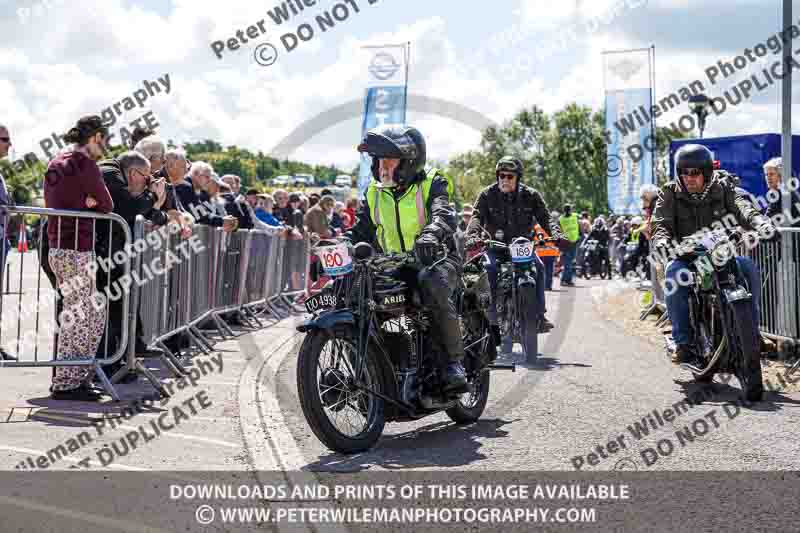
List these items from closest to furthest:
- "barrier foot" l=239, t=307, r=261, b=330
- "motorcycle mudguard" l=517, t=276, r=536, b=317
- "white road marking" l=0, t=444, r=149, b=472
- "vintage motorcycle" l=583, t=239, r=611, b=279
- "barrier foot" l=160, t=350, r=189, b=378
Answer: "white road marking" l=0, t=444, r=149, b=472, "barrier foot" l=160, t=350, r=189, b=378, "motorcycle mudguard" l=517, t=276, r=536, b=317, "barrier foot" l=239, t=307, r=261, b=330, "vintage motorcycle" l=583, t=239, r=611, b=279

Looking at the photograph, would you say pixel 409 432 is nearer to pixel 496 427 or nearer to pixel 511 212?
pixel 496 427

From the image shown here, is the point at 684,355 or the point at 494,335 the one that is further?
the point at 684,355

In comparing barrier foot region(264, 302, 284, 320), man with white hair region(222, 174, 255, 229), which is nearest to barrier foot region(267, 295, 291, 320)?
barrier foot region(264, 302, 284, 320)

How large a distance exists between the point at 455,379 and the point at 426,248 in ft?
3.05

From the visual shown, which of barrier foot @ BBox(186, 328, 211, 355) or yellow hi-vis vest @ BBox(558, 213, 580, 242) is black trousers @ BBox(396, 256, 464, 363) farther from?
yellow hi-vis vest @ BBox(558, 213, 580, 242)

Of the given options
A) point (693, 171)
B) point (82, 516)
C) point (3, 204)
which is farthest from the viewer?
point (693, 171)

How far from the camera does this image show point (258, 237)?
50.4ft

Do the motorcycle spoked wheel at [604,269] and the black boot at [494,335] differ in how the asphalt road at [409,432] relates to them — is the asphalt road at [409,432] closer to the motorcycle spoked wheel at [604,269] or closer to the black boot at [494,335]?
the black boot at [494,335]

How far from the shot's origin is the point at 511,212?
38.1 ft

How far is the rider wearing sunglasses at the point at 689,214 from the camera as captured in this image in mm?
9109

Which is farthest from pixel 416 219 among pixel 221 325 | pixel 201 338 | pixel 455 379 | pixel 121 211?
pixel 221 325

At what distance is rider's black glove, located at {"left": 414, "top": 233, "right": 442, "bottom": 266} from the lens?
21.6 feet

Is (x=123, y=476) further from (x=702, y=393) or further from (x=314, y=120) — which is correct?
(x=314, y=120)

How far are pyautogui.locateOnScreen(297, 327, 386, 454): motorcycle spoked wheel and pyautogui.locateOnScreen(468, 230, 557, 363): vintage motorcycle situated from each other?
176 inches
